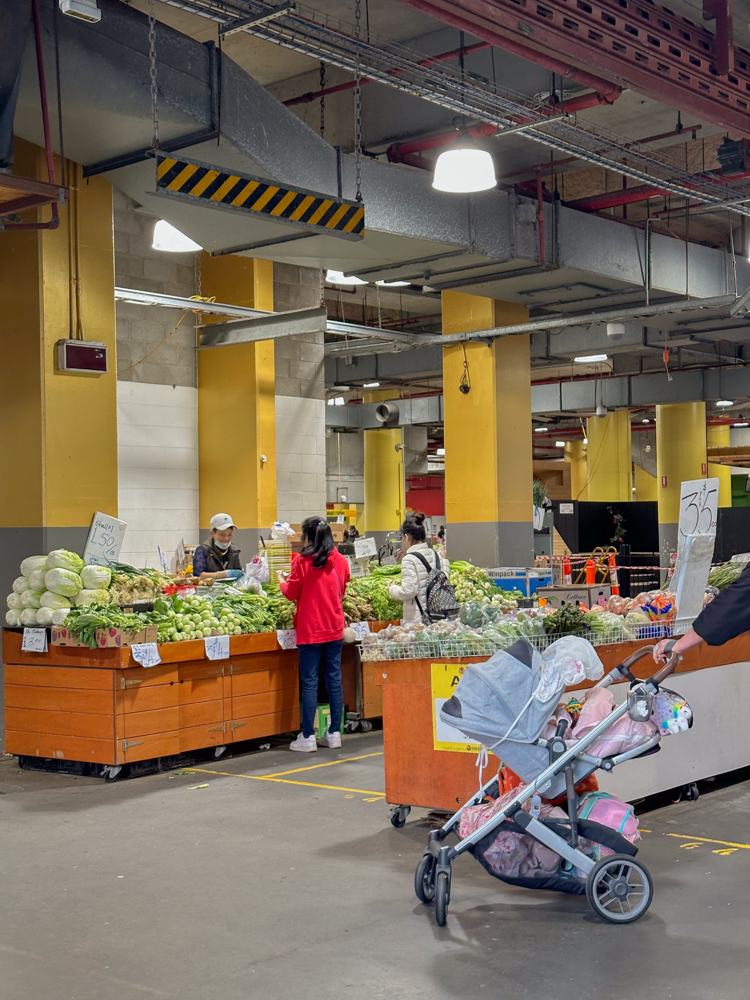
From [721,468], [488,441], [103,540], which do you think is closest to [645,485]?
[721,468]

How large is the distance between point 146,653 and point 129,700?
1.15ft

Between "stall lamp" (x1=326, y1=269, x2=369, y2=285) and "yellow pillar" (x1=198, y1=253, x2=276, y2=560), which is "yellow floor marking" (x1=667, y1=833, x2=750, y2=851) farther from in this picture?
"yellow pillar" (x1=198, y1=253, x2=276, y2=560)

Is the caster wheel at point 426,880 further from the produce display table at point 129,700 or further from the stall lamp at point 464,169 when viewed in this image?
the stall lamp at point 464,169

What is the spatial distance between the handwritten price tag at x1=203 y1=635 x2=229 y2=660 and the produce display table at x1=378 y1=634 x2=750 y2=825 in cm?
210

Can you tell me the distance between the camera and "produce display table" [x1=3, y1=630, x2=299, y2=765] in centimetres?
777

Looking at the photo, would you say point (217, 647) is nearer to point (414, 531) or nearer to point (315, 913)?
point (414, 531)

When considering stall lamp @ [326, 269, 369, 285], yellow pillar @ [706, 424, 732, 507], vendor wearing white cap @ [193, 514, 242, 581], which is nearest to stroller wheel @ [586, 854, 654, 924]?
vendor wearing white cap @ [193, 514, 242, 581]

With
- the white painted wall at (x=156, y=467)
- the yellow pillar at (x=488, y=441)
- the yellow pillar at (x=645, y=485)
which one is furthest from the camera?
the yellow pillar at (x=645, y=485)

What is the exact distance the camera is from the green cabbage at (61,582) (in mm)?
8148

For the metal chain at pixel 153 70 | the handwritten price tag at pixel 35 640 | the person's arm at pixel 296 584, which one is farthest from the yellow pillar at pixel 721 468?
the metal chain at pixel 153 70

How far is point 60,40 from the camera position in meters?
7.08

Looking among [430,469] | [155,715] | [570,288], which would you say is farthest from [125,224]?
[430,469]

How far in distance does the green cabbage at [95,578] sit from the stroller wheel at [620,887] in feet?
15.8

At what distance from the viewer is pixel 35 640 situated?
8.12 meters
